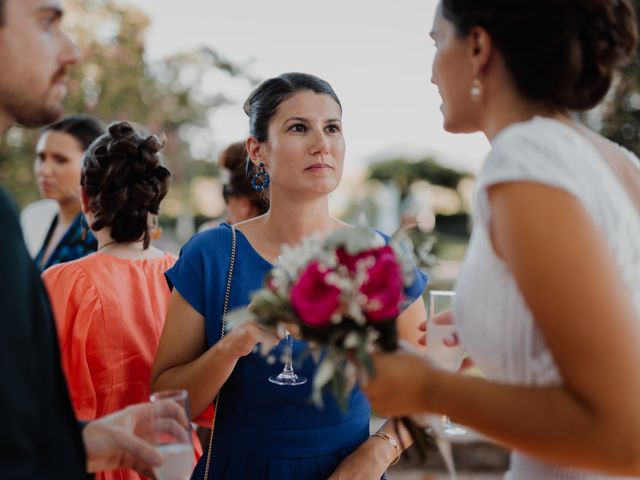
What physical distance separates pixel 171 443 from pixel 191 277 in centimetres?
96

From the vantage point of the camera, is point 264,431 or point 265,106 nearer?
point 264,431

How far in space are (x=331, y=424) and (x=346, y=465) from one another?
16cm

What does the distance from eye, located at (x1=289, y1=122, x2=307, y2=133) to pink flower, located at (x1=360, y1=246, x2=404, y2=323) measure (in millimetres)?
1375

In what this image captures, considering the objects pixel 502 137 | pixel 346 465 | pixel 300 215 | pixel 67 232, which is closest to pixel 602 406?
pixel 502 137

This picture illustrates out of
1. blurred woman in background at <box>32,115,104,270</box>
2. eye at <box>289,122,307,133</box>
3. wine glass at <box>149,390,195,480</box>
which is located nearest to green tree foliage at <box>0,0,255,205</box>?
blurred woman in background at <box>32,115,104,270</box>

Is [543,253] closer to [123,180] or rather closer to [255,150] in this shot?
[255,150]

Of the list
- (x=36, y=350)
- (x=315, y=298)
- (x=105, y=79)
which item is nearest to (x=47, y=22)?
(x=36, y=350)

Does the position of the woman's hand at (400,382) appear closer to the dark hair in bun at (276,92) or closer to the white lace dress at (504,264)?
the white lace dress at (504,264)

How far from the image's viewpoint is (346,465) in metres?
2.48

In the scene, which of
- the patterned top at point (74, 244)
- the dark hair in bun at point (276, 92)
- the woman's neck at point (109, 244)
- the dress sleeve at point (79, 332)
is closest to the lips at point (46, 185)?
the patterned top at point (74, 244)

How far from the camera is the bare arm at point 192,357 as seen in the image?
2318 millimetres

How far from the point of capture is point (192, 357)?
2.54m

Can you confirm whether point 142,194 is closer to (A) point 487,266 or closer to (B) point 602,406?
(A) point 487,266

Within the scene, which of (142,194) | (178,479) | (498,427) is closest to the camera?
(498,427)
